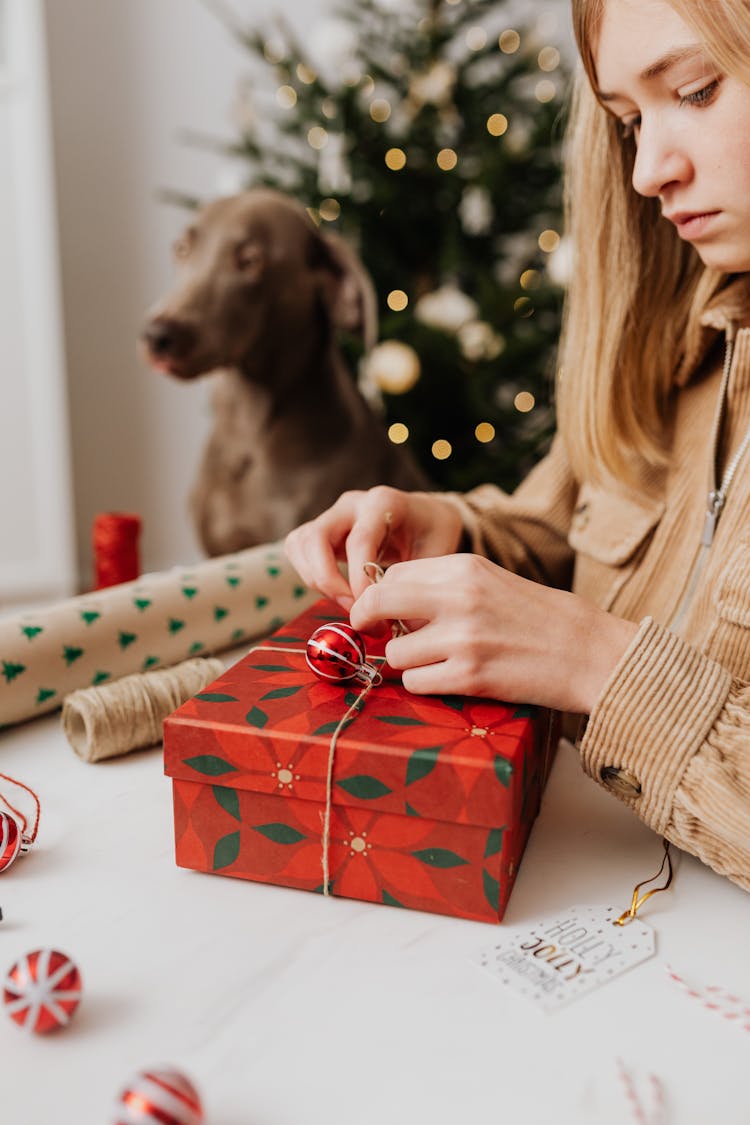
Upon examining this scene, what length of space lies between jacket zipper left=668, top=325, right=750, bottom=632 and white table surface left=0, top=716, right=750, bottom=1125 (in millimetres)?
273

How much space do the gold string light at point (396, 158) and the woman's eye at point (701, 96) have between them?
4.69ft

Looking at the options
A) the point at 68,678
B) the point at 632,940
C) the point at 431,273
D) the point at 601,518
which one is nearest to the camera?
the point at 632,940

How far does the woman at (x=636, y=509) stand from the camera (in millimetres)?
635

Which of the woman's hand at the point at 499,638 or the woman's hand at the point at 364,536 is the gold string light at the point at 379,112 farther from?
the woman's hand at the point at 499,638

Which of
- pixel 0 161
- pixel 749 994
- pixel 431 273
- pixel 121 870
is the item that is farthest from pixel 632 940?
pixel 0 161

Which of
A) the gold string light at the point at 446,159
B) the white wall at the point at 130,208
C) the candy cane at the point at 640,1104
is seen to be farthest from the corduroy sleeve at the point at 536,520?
the white wall at the point at 130,208

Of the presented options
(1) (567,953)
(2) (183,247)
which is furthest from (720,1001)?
(2) (183,247)

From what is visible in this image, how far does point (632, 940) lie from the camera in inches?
22.6

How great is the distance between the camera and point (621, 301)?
0.99 metres

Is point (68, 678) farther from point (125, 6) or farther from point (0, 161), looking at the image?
point (125, 6)

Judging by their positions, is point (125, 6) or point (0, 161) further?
point (125, 6)

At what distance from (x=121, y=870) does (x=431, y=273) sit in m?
1.82

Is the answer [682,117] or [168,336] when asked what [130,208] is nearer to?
[168,336]

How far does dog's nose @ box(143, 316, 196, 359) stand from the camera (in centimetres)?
168
